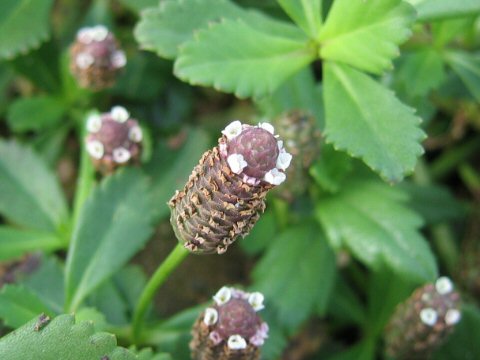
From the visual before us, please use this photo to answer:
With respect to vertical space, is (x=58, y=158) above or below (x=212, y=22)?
below

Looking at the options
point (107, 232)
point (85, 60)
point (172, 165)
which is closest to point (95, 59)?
point (85, 60)

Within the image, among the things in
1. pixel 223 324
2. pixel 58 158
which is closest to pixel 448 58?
pixel 223 324

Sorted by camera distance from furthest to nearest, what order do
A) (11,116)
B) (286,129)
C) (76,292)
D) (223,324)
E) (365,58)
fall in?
(11,116), (286,129), (76,292), (365,58), (223,324)

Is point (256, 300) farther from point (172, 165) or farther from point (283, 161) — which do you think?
point (172, 165)

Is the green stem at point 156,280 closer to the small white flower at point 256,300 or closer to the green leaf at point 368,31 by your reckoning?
the small white flower at point 256,300

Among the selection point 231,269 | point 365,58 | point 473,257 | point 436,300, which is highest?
point 365,58

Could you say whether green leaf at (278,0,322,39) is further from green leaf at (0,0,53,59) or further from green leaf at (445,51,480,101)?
green leaf at (0,0,53,59)

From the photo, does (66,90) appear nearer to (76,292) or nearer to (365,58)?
(76,292)
